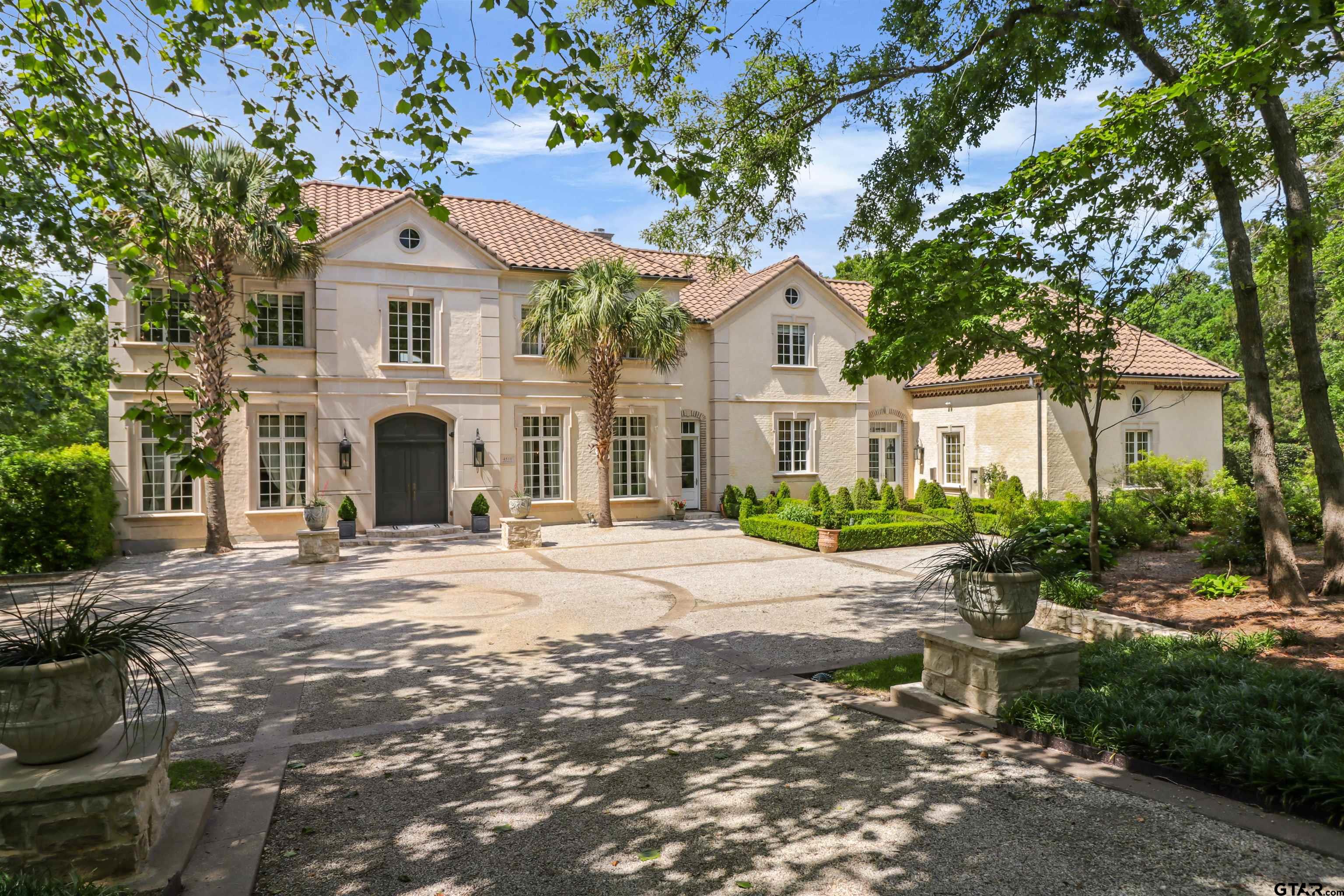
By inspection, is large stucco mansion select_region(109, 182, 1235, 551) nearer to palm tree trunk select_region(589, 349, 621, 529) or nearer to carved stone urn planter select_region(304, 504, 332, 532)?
palm tree trunk select_region(589, 349, 621, 529)

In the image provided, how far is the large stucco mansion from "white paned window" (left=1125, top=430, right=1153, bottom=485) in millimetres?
52

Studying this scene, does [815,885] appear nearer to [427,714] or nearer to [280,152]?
[427,714]

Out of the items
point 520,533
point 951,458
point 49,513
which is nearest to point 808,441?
point 951,458

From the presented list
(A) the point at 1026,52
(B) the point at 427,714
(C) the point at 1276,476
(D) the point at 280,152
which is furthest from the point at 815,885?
(A) the point at 1026,52

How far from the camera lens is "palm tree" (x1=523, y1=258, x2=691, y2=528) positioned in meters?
19.6

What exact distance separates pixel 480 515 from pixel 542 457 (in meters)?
2.47

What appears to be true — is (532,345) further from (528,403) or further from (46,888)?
(46,888)

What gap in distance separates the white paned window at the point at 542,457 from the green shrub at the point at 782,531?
5.59 m

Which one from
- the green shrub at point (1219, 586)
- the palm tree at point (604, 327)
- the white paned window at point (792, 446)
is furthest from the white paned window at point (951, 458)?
the green shrub at point (1219, 586)

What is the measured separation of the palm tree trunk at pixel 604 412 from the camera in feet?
66.8

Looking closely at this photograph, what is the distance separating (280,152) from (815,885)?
599 cm

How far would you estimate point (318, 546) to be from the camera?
15742mm

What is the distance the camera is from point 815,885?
3.98 m

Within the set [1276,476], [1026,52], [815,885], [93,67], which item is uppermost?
[1026,52]
